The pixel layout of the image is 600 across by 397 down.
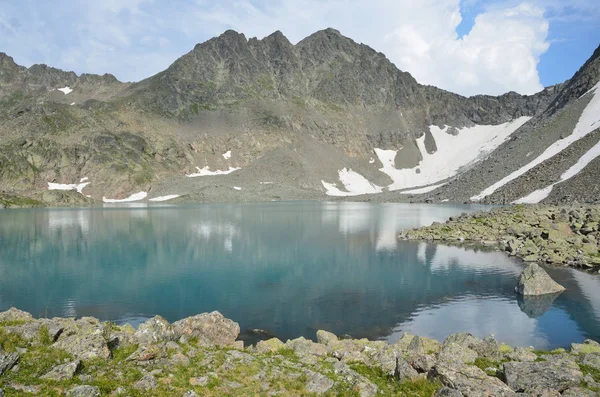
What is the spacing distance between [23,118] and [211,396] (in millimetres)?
215899

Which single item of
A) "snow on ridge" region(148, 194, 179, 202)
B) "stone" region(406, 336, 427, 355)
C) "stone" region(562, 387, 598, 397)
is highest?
"snow on ridge" region(148, 194, 179, 202)

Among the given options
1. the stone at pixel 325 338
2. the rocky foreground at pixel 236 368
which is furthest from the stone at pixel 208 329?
the stone at pixel 325 338

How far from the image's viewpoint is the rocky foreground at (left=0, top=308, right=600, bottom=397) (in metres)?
10.8

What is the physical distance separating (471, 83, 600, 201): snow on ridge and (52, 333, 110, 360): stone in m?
136

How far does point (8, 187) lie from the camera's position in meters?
151

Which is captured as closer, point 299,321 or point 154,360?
point 154,360

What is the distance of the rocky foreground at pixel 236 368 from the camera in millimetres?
10750

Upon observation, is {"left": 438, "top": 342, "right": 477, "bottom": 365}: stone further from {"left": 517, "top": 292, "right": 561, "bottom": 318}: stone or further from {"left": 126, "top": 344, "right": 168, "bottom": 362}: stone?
{"left": 517, "top": 292, "right": 561, "bottom": 318}: stone

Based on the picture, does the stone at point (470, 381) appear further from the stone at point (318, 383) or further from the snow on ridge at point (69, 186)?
the snow on ridge at point (69, 186)

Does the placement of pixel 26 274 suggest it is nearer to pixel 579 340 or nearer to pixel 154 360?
pixel 154 360

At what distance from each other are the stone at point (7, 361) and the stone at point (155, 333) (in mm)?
3813

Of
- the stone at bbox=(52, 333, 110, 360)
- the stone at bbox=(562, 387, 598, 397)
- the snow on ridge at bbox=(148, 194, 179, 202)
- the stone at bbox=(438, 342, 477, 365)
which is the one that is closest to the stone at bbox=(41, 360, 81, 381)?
the stone at bbox=(52, 333, 110, 360)

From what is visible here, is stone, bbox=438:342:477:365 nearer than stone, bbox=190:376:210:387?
No

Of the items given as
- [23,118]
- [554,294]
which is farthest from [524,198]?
[23,118]
